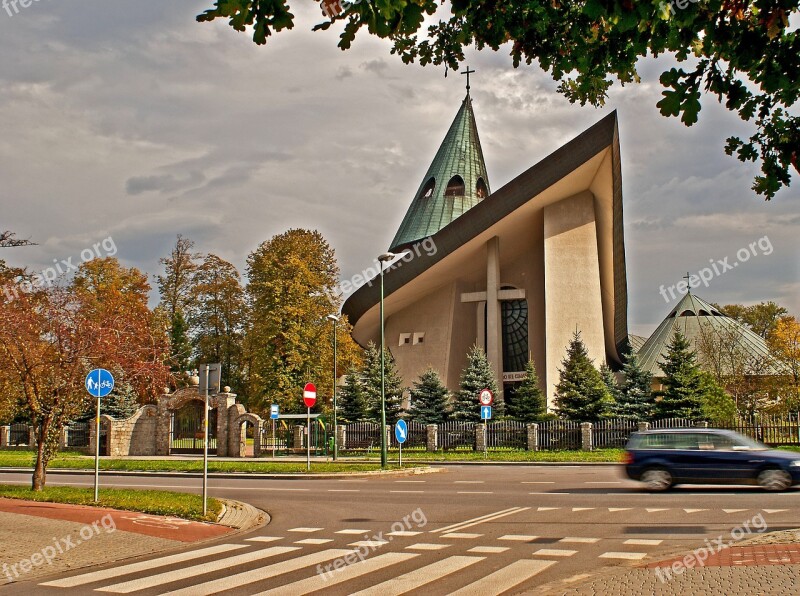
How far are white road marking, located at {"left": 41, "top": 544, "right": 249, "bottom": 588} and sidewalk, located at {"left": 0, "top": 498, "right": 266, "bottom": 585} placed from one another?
406 mm

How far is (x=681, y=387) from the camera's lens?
33906 millimetres

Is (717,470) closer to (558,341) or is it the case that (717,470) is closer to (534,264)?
(558,341)

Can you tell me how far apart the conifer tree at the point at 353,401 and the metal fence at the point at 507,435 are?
865cm

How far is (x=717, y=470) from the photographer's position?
14359 millimetres

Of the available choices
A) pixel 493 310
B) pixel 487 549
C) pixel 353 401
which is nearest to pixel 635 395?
pixel 493 310

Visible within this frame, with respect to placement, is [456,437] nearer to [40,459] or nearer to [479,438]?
[479,438]

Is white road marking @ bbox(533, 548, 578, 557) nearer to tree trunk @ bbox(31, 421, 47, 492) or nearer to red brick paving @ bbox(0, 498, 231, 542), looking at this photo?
red brick paving @ bbox(0, 498, 231, 542)

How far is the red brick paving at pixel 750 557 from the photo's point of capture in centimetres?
694

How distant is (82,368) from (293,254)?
26.5m

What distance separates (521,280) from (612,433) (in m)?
14.9

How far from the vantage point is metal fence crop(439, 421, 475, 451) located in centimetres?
3231

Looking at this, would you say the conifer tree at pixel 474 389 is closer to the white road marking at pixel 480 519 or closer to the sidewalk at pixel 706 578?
the white road marking at pixel 480 519

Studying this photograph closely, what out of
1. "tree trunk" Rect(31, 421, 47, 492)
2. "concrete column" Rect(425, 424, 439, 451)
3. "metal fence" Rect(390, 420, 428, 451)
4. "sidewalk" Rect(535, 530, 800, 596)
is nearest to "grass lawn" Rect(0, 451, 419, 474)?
"tree trunk" Rect(31, 421, 47, 492)

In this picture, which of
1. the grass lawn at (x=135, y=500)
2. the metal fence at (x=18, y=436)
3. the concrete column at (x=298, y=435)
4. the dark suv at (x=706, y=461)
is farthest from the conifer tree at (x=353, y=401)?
the dark suv at (x=706, y=461)
